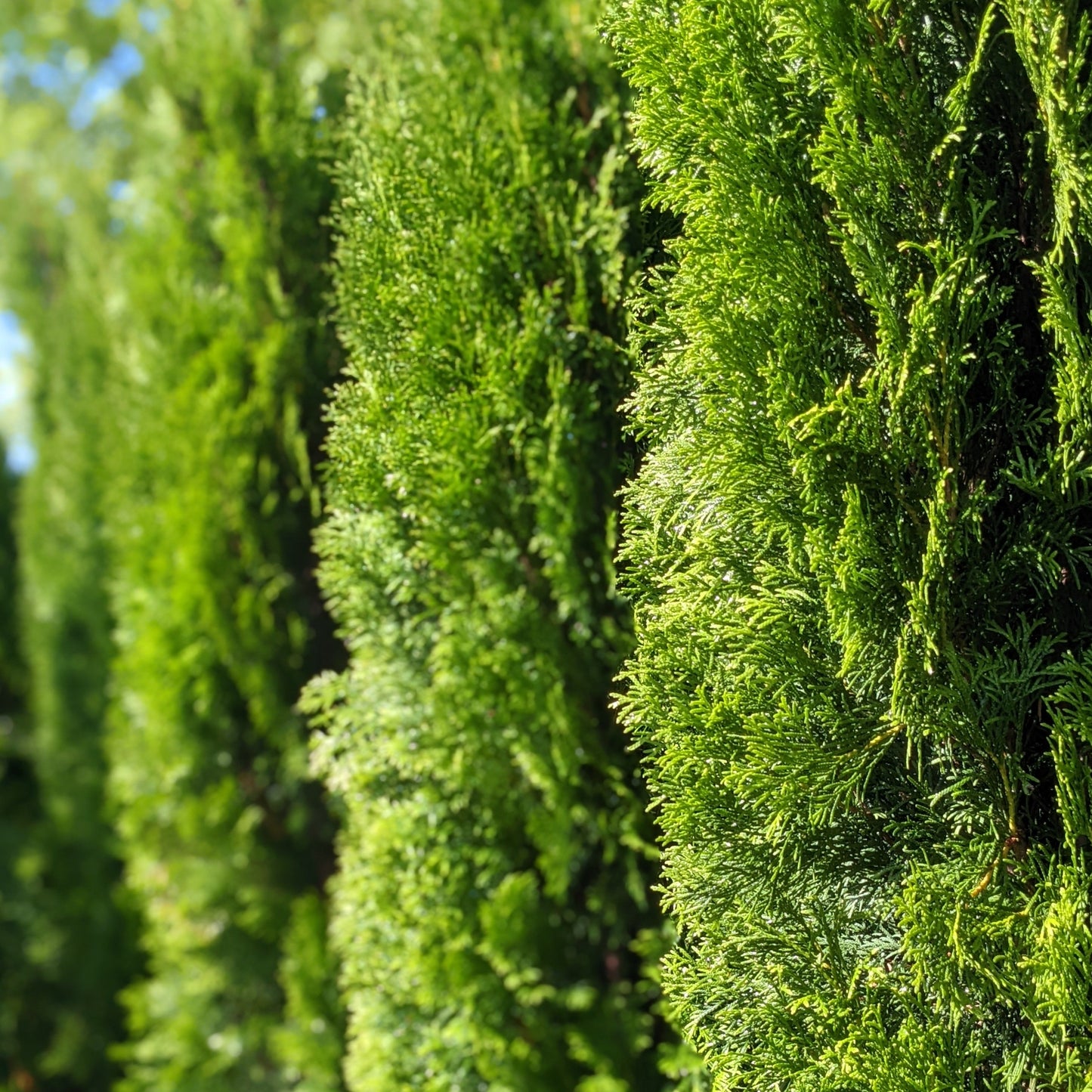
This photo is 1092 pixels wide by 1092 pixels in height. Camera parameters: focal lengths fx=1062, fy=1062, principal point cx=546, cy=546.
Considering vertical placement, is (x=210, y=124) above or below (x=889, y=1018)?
above

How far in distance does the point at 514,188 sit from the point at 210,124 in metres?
2.52

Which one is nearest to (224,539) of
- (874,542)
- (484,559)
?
(484,559)

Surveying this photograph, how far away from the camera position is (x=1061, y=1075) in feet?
7.18

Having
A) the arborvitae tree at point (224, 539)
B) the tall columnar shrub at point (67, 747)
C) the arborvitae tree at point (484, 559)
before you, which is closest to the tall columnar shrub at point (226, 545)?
the arborvitae tree at point (224, 539)

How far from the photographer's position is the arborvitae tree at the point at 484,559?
10.6ft

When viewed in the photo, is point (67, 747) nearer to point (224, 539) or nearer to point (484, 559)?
point (224, 539)

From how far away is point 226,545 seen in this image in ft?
17.4

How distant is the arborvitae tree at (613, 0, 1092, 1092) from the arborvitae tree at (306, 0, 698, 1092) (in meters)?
0.75

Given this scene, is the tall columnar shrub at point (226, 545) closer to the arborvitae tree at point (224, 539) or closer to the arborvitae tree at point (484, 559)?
the arborvitae tree at point (224, 539)

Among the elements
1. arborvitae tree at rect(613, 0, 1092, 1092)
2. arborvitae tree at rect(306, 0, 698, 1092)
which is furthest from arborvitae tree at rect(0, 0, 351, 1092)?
arborvitae tree at rect(613, 0, 1092, 1092)

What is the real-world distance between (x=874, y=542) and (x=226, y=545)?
376 cm

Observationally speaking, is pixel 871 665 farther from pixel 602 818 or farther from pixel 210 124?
pixel 210 124

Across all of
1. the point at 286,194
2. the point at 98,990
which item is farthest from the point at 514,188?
the point at 98,990

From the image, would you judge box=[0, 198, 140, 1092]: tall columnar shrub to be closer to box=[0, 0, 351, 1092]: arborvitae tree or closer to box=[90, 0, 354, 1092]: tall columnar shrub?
box=[0, 0, 351, 1092]: arborvitae tree
